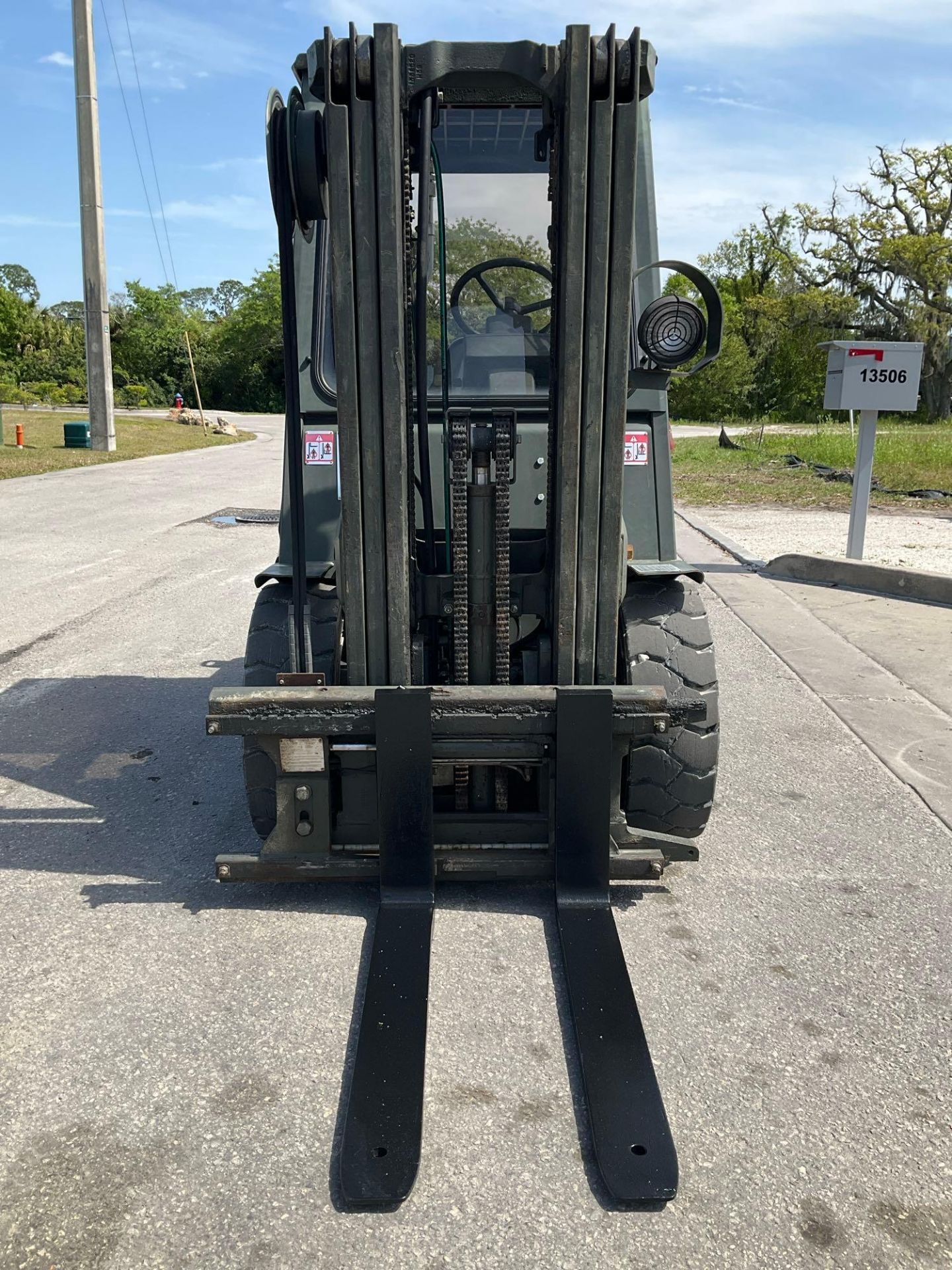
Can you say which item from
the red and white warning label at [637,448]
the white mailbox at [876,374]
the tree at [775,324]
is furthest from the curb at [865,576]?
the tree at [775,324]

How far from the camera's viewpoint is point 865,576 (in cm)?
1001

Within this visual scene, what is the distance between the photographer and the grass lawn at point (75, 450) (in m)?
22.2

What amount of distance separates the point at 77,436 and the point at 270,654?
25.0 metres

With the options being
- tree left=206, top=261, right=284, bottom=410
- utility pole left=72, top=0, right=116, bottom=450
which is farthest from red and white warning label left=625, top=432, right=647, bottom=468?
tree left=206, top=261, right=284, bottom=410

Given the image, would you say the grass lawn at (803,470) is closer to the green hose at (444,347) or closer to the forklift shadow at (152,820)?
the forklift shadow at (152,820)

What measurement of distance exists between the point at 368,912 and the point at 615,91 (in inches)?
109

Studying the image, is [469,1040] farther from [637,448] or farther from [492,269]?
[492,269]

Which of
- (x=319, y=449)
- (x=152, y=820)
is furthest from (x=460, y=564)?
(x=152, y=820)

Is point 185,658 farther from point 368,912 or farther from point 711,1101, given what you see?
point 711,1101

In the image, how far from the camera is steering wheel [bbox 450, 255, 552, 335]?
424cm

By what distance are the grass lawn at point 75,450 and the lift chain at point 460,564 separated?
719 inches

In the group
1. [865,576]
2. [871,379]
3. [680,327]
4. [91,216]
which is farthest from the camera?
[91,216]

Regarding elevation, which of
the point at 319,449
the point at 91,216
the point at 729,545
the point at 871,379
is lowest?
the point at 729,545

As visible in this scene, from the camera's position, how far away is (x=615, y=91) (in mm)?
3209
